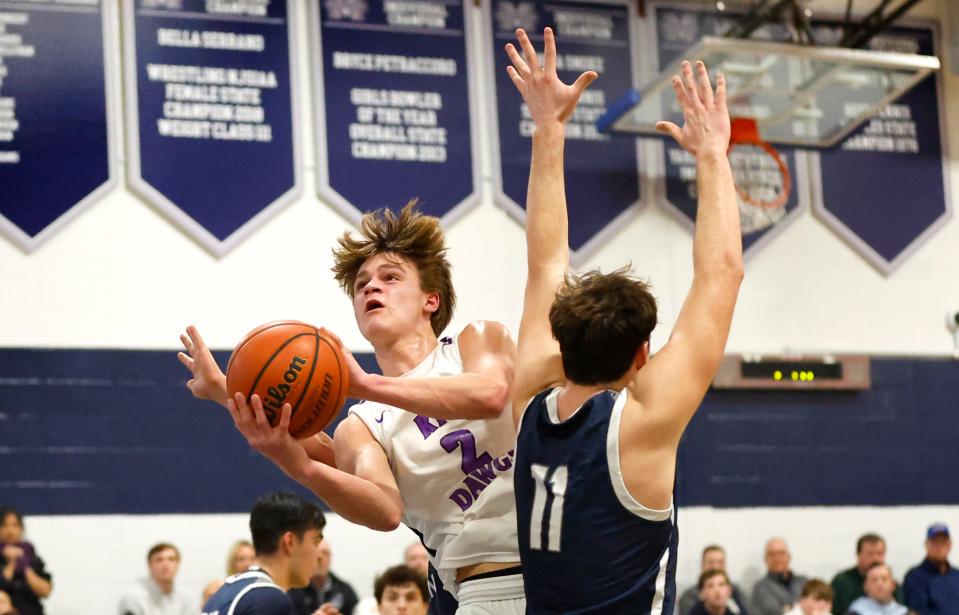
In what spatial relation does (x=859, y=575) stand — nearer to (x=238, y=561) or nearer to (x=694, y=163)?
(x=694, y=163)

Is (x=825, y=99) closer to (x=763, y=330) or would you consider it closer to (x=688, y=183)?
(x=688, y=183)

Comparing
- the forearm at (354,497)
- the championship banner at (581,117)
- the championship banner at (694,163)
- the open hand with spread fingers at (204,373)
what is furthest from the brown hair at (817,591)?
the open hand with spread fingers at (204,373)

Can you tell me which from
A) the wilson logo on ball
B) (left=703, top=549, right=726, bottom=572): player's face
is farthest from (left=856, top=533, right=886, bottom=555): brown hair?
the wilson logo on ball

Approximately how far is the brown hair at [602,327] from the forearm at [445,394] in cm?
65

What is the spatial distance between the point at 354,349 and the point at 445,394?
7601 millimetres

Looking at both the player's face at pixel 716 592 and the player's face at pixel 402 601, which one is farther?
the player's face at pixel 716 592

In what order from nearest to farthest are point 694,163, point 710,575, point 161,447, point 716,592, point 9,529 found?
point 9,529 < point 161,447 < point 716,592 < point 710,575 < point 694,163

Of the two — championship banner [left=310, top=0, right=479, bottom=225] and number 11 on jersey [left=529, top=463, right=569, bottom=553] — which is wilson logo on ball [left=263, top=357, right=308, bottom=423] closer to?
number 11 on jersey [left=529, top=463, right=569, bottom=553]

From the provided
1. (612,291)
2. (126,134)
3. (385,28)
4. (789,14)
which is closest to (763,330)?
(789,14)

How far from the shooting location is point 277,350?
377cm

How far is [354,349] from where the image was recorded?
11.5 meters

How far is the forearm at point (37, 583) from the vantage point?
10114mm

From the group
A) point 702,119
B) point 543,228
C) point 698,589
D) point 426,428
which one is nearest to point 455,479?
point 426,428

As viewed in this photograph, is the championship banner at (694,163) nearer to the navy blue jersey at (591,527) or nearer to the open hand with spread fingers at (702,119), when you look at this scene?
the open hand with spread fingers at (702,119)
